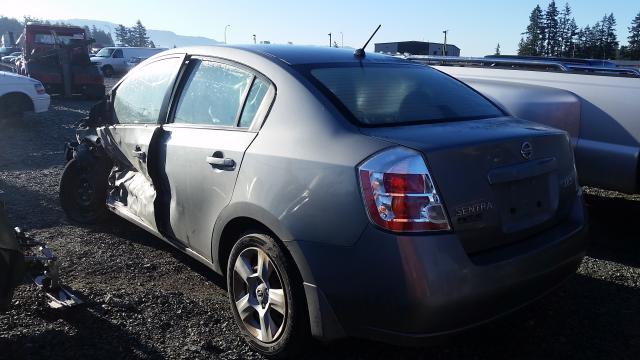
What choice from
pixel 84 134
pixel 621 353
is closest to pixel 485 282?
pixel 621 353

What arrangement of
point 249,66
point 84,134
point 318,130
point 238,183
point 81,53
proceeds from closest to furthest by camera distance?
point 318,130 → point 238,183 → point 249,66 → point 84,134 → point 81,53

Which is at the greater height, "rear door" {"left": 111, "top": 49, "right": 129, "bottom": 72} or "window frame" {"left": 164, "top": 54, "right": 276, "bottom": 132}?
"rear door" {"left": 111, "top": 49, "right": 129, "bottom": 72}

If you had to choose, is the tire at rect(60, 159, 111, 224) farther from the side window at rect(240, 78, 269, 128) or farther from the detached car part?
the side window at rect(240, 78, 269, 128)

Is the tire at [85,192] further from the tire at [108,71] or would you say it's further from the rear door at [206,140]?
the tire at [108,71]

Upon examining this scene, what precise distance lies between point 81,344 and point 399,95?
2272mm

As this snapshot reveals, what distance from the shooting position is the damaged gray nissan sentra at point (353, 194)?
2.36m

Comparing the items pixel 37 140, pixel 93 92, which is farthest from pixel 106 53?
pixel 37 140

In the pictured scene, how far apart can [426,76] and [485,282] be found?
163 cm

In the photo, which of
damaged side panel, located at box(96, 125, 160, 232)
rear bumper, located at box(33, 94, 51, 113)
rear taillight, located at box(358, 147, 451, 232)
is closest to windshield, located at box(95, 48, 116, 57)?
rear bumper, located at box(33, 94, 51, 113)

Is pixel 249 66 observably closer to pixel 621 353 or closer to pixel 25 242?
pixel 25 242

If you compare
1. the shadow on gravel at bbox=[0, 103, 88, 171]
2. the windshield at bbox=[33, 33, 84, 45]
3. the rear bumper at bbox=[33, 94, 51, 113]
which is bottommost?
the shadow on gravel at bbox=[0, 103, 88, 171]

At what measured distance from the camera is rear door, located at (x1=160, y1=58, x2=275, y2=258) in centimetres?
307

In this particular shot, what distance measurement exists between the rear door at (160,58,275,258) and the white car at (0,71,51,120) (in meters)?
9.06

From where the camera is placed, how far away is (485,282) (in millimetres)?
2424
